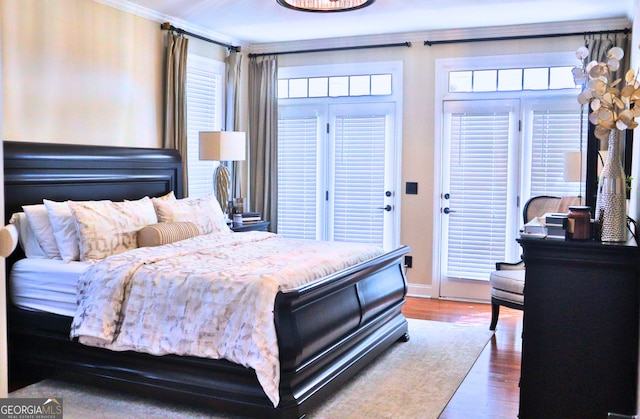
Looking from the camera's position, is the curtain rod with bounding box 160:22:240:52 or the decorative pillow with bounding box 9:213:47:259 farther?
the curtain rod with bounding box 160:22:240:52

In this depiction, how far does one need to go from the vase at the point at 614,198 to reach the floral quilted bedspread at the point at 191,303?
1.59 metres

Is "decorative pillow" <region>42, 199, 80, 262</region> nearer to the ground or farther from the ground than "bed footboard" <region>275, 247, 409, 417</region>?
farther from the ground

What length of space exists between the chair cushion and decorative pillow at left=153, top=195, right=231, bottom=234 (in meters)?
2.23

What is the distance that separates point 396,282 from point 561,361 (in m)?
2.11

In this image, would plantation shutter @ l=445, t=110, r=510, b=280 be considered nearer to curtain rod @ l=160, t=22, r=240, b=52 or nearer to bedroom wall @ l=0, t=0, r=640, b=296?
bedroom wall @ l=0, t=0, r=640, b=296

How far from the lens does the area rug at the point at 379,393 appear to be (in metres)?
3.42

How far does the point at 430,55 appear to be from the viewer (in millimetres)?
6254

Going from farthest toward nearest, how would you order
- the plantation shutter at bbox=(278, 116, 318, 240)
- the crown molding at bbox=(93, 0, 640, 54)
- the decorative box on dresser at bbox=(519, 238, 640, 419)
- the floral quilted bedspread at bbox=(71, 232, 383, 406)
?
1. the plantation shutter at bbox=(278, 116, 318, 240)
2. the crown molding at bbox=(93, 0, 640, 54)
3. the floral quilted bedspread at bbox=(71, 232, 383, 406)
4. the decorative box on dresser at bbox=(519, 238, 640, 419)

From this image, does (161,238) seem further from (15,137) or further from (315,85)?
(315,85)

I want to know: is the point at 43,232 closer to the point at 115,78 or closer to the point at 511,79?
the point at 115,78

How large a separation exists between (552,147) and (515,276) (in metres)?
1.52

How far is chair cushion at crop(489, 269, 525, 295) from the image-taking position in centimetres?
483

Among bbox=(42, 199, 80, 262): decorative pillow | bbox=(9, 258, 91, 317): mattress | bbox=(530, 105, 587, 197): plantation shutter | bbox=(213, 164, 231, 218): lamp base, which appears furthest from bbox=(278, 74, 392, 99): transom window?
bbox=(9, 258, 91, 317): mattress

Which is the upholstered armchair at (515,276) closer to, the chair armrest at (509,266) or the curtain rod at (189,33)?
the chair armrest at (509,266)
